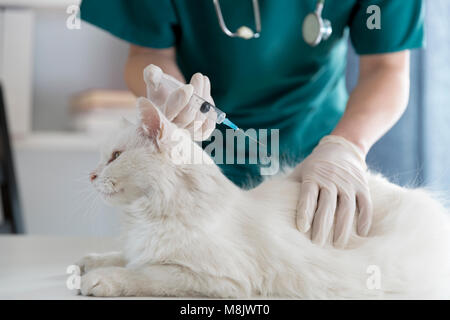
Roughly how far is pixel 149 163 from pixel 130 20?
655 mm

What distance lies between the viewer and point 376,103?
3.59 ft

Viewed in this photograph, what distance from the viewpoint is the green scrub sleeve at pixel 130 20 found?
1.21 m

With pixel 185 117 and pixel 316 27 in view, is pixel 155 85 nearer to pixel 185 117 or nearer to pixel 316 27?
pixel 185 117

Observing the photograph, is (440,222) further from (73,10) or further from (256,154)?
(73,10)

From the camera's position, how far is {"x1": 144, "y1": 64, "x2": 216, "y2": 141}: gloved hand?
73cm

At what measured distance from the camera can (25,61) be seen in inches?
95.8

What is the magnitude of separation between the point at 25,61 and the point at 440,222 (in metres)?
2.16

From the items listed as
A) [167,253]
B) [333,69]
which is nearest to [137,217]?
[167,253]

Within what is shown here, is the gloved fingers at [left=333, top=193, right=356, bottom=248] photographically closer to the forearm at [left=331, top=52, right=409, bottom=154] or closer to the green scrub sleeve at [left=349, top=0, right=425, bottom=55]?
the forearm at [left=331, top=52, right=409, bottom=154]

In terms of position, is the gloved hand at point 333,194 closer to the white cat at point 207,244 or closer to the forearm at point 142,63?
the white cat at point 207,244

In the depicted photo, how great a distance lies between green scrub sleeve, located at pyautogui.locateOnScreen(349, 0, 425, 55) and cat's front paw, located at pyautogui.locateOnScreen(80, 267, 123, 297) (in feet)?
2.70

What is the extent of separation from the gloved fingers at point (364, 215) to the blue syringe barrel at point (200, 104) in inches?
10.2

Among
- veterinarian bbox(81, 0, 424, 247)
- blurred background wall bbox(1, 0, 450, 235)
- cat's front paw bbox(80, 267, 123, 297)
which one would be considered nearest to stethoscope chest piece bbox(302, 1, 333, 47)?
veterinarian bbox(81, 0, 424, 247)

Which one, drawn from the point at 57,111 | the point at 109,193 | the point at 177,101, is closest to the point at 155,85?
the point at 177,101
